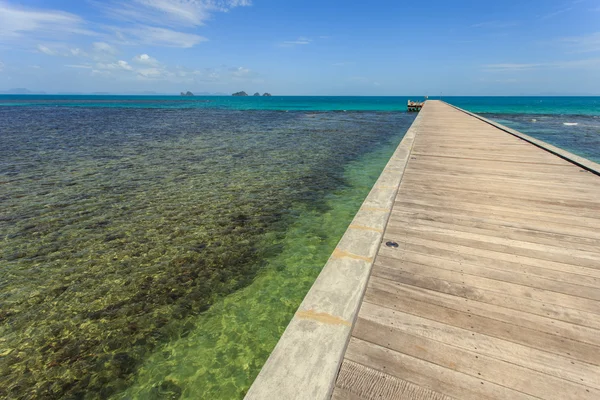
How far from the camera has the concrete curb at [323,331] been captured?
5.24 feet

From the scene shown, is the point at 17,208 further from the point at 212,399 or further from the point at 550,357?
the point at 550,357

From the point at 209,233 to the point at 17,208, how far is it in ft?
17.4

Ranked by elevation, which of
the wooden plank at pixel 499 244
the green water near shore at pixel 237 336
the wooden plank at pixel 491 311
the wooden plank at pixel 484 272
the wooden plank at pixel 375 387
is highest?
the wooden plank at pixel 499 244

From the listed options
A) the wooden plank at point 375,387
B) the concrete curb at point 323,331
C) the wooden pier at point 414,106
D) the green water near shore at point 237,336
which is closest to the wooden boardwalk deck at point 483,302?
the wooden plank at point 375,387

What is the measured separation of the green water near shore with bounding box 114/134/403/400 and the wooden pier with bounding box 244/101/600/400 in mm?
1430

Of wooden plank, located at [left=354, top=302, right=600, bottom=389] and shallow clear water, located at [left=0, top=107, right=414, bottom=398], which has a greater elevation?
wooden plank, located at [left=354, top=302, right=600, bottom=389]

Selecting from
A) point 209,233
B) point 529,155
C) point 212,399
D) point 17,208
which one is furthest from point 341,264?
point 17,208

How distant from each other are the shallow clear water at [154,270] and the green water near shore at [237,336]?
0.05ft

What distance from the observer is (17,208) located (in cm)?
679

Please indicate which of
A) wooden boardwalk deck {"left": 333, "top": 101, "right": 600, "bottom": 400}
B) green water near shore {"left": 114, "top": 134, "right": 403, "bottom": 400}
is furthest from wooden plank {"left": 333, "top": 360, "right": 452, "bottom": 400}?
green water near shore {"left": 114, "top": 134, "right": 403, "bottom": 400}

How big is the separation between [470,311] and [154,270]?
14.7 feet

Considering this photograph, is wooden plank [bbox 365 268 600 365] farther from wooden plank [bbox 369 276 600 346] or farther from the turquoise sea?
the turquoise sea

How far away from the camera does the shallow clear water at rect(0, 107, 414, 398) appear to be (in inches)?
116

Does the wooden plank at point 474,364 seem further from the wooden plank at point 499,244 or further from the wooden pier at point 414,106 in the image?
the wooden pier at point 414,106
